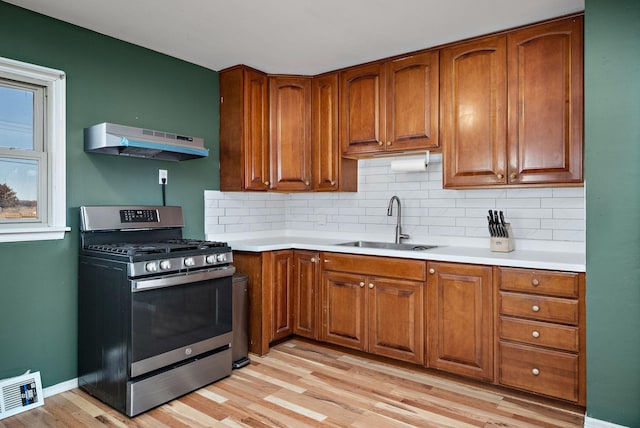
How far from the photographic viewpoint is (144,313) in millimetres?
2420

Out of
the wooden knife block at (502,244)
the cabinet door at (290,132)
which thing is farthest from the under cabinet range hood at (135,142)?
the wooden knife block at (502,244)

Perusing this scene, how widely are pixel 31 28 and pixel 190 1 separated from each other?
1.04 metres

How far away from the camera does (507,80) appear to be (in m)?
2.83

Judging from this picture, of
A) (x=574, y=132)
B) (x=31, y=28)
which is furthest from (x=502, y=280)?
(x=31, y=28)

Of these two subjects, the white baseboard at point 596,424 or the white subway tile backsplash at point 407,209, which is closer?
the white baseboard at point 596,424

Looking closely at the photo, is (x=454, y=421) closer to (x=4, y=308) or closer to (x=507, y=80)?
(x=507, y=80)

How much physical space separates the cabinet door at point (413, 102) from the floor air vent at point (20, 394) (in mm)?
2931

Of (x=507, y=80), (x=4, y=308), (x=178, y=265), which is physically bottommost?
(x=4, y=308)

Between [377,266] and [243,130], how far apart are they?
1.65 meters

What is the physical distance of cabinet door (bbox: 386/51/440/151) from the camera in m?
3.15

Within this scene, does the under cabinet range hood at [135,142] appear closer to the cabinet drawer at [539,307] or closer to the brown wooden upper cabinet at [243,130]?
the brown wooden upper cabinet at [243,130]

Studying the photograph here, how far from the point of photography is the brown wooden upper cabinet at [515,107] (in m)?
2.62

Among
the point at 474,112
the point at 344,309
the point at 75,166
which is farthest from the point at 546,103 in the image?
the point at 75,166

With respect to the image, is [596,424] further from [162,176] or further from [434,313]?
[162,176]
